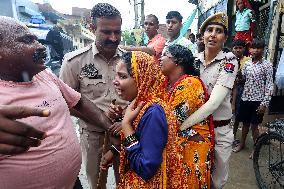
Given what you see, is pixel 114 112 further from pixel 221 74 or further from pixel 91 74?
pixel 221 74

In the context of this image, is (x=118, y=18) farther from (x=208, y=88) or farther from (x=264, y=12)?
(x=264, y=12)

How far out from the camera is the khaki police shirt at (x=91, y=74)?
261 cm

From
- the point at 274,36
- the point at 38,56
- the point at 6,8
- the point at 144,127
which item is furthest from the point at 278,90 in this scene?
the point at 6,8

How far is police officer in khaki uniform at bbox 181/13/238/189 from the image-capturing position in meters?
2.57

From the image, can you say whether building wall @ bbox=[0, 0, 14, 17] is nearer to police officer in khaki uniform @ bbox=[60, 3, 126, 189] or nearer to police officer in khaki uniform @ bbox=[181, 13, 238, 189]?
police officer in khaki uniform @ bbox=[60, 3, 126, 189]

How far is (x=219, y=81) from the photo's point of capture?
2.57m

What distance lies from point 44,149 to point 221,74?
1754mm

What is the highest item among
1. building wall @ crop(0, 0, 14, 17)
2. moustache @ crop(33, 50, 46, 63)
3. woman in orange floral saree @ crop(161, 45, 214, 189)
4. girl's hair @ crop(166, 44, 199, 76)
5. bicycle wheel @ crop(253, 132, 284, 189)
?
building wall @ crop(0, 0, 14, 17)

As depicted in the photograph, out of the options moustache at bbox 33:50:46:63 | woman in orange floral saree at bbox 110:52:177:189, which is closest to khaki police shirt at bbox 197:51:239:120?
woman in orange floral saree at bbox 110:52:177:189

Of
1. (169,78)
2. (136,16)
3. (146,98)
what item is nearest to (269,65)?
(169,78)

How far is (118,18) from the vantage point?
2605mm

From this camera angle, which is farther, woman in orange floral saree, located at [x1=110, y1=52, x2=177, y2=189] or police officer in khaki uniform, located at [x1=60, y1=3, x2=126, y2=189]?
police officer in khaki uniform, located at [x1=60, y1=3, x2=126, y2=189]

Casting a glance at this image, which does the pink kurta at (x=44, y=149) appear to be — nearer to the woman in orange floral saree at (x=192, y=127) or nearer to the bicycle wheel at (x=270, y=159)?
the woman in orange floral saree at (x=192, y=127)

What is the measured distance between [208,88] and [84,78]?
1.20m
